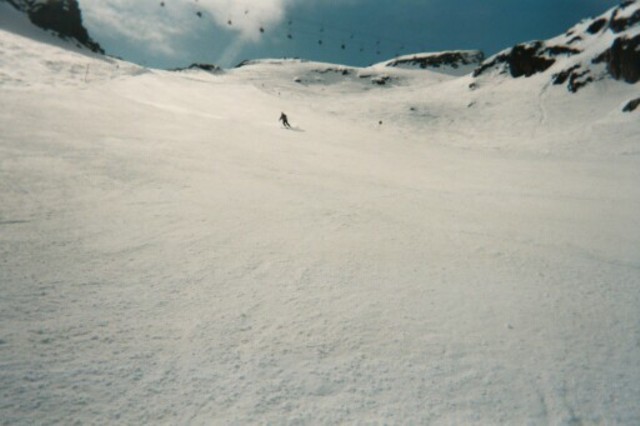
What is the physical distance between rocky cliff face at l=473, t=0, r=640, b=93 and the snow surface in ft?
117

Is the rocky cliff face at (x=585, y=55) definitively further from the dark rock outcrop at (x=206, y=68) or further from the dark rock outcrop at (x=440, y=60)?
the dark rock outcrop at (x=440, y=60)

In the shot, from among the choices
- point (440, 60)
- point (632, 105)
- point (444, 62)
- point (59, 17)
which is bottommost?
point (632, 105)

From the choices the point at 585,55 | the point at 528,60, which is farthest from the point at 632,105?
the point at 528,60

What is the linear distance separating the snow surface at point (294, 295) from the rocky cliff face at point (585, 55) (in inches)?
1398

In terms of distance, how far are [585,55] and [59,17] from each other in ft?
196

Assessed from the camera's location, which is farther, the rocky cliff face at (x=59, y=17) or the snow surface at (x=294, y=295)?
the rocky cliff face at (x=59, y=17)

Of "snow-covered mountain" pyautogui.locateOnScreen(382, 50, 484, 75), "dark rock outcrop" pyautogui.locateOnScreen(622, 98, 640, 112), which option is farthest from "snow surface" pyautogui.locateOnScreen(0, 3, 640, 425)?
"snow-covered mountain" pyautogui.locateOnScreen(382, 50, 484, 75)

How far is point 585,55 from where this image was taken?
4134cm

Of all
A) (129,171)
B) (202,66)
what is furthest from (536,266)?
(202,66)

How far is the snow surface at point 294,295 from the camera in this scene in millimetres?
2420

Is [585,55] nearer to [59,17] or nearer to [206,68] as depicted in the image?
[59,17]

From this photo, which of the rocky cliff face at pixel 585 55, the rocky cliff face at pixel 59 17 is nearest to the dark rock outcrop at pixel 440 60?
the rocky cliff face at pixel 585 55

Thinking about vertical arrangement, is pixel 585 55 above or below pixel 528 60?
below

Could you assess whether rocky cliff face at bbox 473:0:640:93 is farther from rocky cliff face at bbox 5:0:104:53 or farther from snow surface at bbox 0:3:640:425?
rocky cliff face at bbox 5:0:104:53
